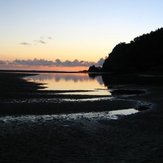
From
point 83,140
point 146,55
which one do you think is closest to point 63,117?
point 83,140

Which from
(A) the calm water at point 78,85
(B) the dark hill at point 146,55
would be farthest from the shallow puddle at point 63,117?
(B) the dark hill at point 146,55

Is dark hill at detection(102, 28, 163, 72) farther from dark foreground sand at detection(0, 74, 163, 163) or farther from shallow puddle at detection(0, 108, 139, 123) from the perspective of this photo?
dark foreground sand at detection(0, 74, 163, 163)

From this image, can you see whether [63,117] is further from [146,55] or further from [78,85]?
[146,55]

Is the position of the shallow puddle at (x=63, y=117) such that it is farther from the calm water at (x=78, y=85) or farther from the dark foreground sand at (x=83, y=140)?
the calm water at (x=78, y=85)

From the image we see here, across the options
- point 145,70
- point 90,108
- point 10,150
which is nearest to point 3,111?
point 90,108

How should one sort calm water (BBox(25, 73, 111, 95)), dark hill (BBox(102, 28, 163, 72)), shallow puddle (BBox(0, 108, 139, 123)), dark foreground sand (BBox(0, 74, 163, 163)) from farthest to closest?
dark hill (BBox(102, 28, 163, 72)) → calm water (BBox(25, 73, 111, 95)) → shallow puddle (BBox(0, 108, 139, 123)) → dark foreground sand (BBox(0, 74, 163, 163))

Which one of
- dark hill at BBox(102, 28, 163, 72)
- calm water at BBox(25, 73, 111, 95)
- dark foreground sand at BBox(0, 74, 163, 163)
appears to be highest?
dark hill at BBox(102, 28, 163, 72)

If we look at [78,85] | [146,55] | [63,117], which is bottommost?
[78,85]

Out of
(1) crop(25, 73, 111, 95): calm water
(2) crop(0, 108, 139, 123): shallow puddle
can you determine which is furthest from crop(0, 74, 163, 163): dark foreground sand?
(1) crop(25, 73, 111, 95): calm water

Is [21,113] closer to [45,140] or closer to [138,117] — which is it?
[138,117]

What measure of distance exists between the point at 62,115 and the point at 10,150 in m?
10.3

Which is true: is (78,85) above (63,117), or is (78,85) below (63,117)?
below

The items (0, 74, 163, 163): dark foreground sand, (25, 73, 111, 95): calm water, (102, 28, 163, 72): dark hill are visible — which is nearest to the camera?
(0, 74, 163, 163): dark foreground sand

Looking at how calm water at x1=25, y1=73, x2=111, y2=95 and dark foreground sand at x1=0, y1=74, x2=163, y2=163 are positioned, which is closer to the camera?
dark foreground sand at x1=0, y1=74, x2=163, y2=163
